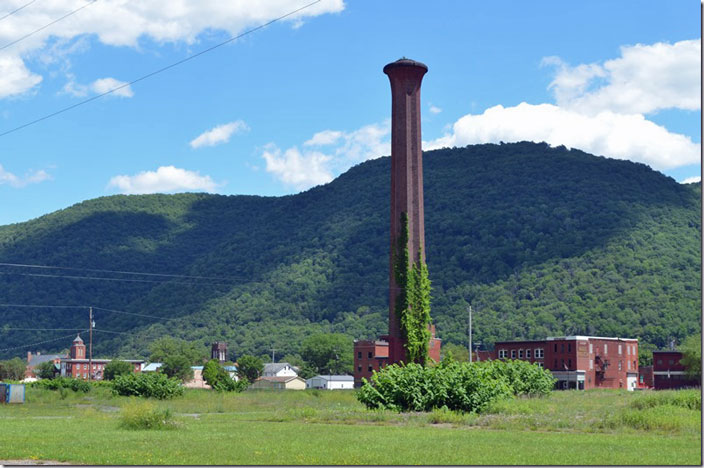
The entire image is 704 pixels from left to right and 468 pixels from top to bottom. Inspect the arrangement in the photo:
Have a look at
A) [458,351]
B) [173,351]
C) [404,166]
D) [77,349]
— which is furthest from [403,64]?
[77,349]

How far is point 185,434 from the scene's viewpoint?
29609 mm

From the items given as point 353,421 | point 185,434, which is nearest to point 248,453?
point 185,434

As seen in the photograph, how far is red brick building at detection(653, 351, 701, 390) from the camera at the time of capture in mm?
113625

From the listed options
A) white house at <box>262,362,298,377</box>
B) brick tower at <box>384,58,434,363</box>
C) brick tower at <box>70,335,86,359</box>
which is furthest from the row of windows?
brick tower at <box>70,335,86,359</box>

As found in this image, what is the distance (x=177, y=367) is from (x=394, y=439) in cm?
12330

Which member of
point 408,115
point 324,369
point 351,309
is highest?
point 408,115

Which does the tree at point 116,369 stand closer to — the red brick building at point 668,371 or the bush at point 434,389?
the red brick building at point 668,371

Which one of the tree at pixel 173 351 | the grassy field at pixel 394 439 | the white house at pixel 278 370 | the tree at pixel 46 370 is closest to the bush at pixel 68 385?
the grassy field at pixel 394 439

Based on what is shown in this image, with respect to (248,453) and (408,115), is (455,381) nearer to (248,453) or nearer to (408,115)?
(248,453)

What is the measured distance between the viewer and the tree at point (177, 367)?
5699 inches

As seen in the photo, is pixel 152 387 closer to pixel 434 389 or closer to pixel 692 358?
pixel 434 389

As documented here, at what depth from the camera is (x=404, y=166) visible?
212ft

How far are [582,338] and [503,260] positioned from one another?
6759 cm

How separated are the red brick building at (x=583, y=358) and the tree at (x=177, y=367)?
186 ft
